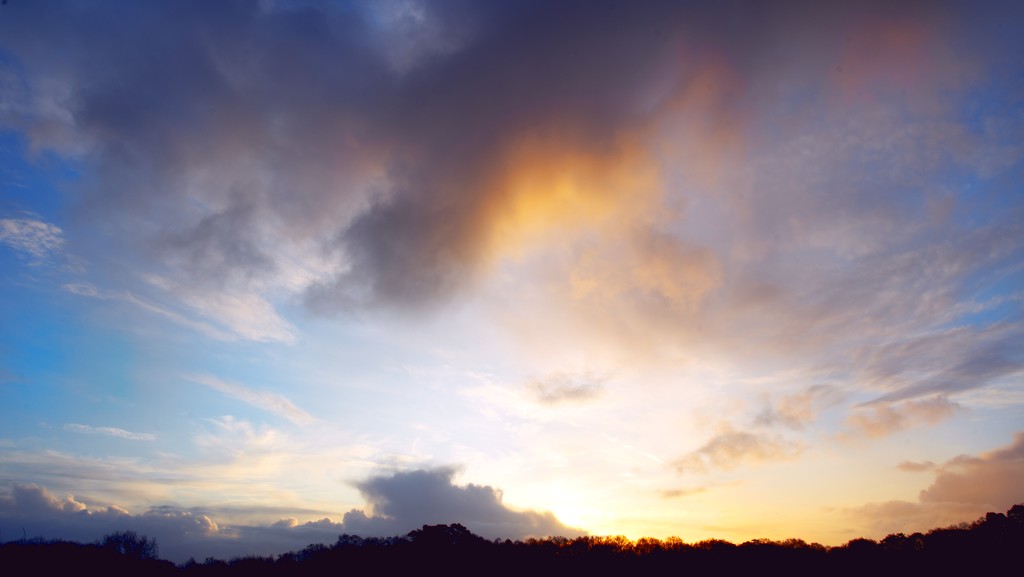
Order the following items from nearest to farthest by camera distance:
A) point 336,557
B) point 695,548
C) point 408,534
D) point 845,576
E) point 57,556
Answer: point 57,556 → point 845,576 → point 336,557 → point 695,548 → point 408,534

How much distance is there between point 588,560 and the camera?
95.8 metres

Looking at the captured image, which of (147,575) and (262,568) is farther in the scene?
(262,568)

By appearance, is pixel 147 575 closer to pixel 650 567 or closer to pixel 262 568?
pixel 262 568

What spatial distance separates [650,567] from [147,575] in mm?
79284

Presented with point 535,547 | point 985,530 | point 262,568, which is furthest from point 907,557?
point 262,568

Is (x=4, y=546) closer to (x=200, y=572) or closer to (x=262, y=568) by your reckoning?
(x=200, y=572)

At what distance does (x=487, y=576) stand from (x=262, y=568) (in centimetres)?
4147

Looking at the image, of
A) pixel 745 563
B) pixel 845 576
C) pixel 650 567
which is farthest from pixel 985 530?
pixel 650 567

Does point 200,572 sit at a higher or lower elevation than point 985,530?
lower

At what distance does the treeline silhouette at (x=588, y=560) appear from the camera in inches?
3059

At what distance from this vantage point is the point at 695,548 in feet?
349

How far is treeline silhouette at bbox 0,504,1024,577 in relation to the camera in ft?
255

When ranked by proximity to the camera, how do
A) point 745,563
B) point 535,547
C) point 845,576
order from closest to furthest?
point 845,576, point 745,563, point 535,547

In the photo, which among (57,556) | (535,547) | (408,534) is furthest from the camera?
(408,534)
